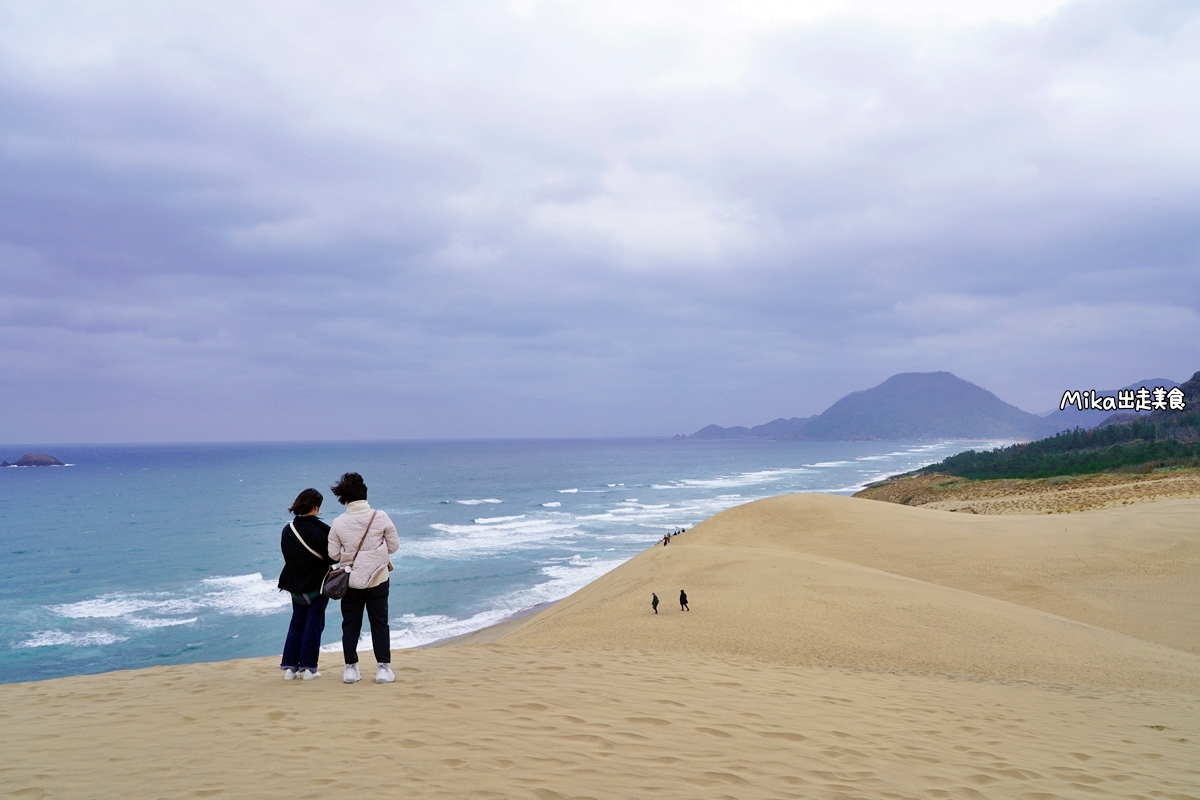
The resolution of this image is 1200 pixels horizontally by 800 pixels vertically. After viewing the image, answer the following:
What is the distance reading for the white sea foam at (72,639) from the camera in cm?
2128

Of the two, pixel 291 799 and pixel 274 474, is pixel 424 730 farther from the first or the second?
pixel 274 474

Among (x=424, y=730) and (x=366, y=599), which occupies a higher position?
(x=366, y=599)

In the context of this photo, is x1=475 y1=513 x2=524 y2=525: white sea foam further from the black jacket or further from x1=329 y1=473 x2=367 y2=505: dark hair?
x1=329 y1=473 x2=367 y2=505: dark hair

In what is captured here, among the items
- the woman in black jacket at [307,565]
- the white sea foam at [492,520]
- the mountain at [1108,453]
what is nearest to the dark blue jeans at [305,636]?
the woman in black jacket at [307,565]

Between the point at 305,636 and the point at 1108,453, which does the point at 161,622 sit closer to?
the point at 305,636

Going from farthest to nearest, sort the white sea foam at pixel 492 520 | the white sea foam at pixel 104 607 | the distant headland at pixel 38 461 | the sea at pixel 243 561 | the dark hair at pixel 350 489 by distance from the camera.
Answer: the distant headland at pixel 38 461 → the white sea foam at pixel 492 520 → the white sea foam at pixel 104 607 → the sea at pixel 243 561 → the dark hair at pixel 350 489

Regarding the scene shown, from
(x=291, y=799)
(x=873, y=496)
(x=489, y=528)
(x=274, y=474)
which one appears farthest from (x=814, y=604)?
(x=274, y=474)

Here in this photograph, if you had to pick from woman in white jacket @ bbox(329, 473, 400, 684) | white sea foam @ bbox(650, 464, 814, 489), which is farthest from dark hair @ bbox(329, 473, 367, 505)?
white sea foam @ bbox(650, 464, 814, 489)

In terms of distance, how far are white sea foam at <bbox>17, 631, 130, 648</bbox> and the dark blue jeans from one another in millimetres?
20450

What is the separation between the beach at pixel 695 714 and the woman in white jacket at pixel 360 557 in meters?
0.62

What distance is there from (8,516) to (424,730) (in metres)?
78.4

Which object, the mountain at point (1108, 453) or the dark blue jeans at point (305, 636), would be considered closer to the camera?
the dark blue jeans at point (305, 636)

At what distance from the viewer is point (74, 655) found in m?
20.1

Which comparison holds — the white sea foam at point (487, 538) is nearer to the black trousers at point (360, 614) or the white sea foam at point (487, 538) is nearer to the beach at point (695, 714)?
the beach at point (695, 714)
